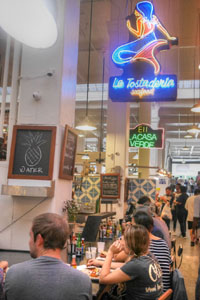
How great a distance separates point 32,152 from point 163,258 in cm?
178

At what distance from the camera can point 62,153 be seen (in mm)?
3703

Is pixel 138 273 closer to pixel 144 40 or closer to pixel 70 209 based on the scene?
pixel 70 209

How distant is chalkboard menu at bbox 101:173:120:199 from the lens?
8.47 m

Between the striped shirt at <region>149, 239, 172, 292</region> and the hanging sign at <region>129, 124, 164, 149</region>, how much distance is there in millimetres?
6245

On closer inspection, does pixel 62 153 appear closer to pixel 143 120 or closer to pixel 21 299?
pixel 21 299

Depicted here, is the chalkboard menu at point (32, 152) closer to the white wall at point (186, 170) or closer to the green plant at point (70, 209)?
the green plant at point (70, 209)

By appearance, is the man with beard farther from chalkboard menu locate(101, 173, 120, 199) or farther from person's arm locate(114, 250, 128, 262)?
chalkboard menu locate(101, 173, 120, 199)

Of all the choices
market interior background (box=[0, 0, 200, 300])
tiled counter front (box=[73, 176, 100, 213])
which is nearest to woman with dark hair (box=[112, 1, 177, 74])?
market interior background (box=[0, 0, 200, 300])

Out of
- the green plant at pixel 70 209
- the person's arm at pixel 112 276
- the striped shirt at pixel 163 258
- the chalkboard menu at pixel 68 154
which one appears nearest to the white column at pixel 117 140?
the chalkboard menu at pixel 68 154

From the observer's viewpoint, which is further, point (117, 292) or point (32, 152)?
point (32, 152)

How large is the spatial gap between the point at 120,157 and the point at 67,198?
15.9 feet

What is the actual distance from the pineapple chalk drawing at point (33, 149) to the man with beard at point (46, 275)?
186 centimetres

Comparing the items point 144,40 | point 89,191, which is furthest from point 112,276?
point 89,191

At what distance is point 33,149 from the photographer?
3602 millimetres
